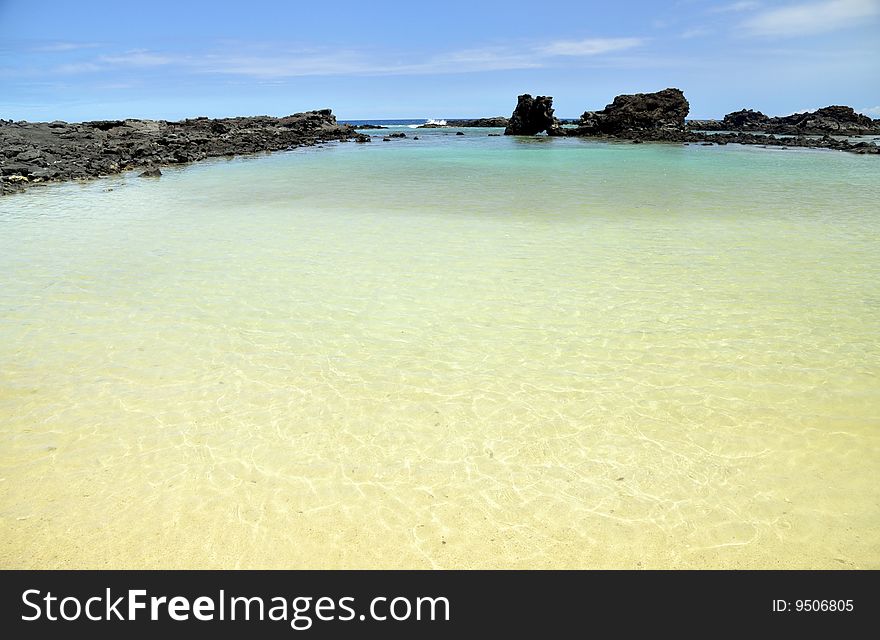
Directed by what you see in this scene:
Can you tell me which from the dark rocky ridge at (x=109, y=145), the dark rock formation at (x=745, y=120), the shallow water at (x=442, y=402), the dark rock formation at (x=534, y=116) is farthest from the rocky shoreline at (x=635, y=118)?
the shallow water at (x=442, y=402)

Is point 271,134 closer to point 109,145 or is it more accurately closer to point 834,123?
point 109,145

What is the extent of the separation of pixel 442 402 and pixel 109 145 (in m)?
37.5

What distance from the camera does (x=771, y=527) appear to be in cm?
321

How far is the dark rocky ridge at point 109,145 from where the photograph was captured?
2308 cm

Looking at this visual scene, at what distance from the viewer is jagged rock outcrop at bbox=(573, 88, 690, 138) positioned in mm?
64250

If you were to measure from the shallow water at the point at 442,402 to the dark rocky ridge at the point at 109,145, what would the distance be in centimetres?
1610

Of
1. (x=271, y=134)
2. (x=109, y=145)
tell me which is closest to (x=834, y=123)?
(x=271, y=134)

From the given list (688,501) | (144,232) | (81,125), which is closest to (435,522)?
(688,501)

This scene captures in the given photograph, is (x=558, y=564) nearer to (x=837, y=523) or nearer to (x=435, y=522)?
(x=435, y=522)

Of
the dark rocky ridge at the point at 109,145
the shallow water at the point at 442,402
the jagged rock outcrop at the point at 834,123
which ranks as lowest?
the shallow water at the point at 442,402

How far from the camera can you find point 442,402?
4.69m

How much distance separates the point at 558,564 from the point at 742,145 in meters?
55.3

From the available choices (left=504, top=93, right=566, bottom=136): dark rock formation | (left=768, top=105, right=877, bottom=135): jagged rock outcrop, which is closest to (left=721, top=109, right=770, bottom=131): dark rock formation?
(left=768, top=105, right=877, bottom=135): jagged rock outcrop

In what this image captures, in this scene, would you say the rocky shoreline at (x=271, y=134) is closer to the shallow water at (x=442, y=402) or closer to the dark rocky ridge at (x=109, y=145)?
the dark rocky ridge at (x=109, y=145)
